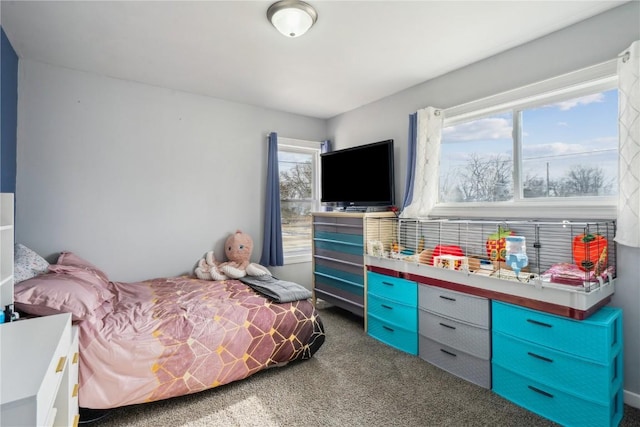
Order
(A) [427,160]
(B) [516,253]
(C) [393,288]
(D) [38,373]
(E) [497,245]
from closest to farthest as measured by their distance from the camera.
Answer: (D) [38,373] < (B) [516,253] < (E) [497,245] < (C) [393,288] < (A) [427,160]

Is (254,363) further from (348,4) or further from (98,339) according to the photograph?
(348,4)

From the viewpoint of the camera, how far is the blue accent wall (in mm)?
2207

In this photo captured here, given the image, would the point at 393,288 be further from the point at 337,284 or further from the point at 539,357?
the point at 539,357

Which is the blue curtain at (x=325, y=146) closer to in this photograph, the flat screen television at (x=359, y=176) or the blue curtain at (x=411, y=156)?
the flat screen television at (x=359, y=176)

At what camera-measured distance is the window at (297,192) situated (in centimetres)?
416

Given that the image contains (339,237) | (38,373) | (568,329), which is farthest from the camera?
(339,237)

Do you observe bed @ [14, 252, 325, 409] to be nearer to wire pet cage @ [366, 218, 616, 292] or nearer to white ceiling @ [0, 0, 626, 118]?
wire pet cage @ [366, 218, 616, 292]

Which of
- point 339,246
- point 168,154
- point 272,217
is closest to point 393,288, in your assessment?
point 339,246

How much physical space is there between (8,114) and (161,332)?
77.7 inches

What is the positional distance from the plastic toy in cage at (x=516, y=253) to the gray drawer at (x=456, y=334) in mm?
480

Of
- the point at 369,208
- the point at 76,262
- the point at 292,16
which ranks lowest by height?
the point at 76,262

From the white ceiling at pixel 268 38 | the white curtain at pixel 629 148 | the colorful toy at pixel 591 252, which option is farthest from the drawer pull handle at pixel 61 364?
the white curtain at pixel 629 148

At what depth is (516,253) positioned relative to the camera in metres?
2.17

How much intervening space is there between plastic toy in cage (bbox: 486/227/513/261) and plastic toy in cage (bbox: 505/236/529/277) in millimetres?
54
